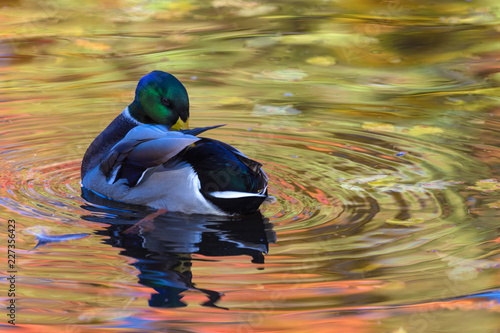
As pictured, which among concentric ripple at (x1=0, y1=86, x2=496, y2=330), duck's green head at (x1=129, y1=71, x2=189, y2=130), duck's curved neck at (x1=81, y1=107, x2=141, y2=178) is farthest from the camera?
duck's curved neck at (x1=81, y1=107, x2=141, y2=178)

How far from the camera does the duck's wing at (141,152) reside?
445 cm

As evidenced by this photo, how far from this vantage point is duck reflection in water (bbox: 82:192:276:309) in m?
3.77

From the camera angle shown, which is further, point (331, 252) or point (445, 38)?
point (445, 38)

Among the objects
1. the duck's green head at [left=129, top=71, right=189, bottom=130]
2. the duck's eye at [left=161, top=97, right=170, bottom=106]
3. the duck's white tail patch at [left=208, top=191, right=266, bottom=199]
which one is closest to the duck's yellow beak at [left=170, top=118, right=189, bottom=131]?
the duck's green head at [left=129, top=71, right=189, bottom=130]

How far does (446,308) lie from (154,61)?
552cm

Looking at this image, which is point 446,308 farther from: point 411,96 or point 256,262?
point 411,96

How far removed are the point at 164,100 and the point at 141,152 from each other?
663 mm

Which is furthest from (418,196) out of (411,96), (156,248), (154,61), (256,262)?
(154,61)

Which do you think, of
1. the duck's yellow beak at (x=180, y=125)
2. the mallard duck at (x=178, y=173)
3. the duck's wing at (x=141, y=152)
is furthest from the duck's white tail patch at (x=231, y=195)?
the duck's yellow beak at (x=180, y=125)

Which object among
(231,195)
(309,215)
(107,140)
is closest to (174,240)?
(231,195)

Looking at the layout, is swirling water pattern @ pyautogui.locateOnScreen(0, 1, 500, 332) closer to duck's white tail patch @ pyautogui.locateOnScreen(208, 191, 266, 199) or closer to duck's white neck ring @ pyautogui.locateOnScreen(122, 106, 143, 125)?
duck's white tail patch @ pyautogui.locateOnScreen(208, 191, 266, 199)

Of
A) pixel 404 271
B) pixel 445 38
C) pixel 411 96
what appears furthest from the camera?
pixel 445 38

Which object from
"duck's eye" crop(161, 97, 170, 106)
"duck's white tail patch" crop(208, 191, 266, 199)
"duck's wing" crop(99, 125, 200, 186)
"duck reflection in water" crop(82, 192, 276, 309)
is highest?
"duck's eye" crop(161, 97, 170, 106)

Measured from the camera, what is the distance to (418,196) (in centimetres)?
490
